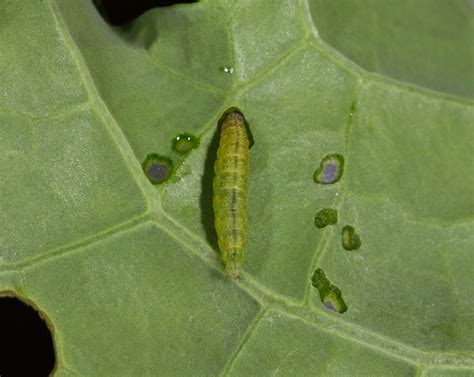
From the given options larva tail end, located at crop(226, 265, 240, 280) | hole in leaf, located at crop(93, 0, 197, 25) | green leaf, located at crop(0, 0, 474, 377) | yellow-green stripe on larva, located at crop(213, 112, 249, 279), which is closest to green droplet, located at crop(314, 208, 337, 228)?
green leaf, located at crop(0, 0, 474, 377)

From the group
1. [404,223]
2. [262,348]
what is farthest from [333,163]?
[262,348]

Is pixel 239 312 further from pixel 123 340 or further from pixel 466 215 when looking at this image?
pixel 466 215

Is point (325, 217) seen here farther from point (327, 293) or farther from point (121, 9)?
point (121, 9)

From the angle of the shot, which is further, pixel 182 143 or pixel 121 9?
pixel 121 9

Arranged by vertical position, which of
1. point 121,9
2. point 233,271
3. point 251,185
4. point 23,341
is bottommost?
point 23,341

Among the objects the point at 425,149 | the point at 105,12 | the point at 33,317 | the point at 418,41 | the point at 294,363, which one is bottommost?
the point at 294,363

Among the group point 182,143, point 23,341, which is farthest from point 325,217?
point 23,341
